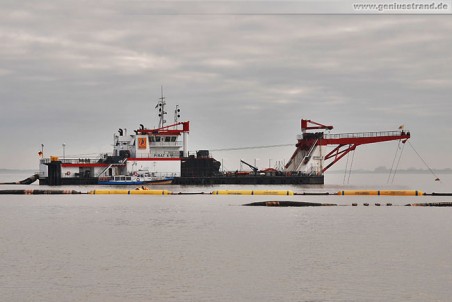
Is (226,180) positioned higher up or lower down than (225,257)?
higher up

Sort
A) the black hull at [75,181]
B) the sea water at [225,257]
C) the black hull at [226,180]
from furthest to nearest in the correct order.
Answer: the black hull at [226,180] → the black hull at [75,181] → the sea water at [225,257]

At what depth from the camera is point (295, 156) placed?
335 ft

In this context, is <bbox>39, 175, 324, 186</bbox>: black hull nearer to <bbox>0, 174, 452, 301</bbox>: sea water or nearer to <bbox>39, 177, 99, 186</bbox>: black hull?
<bbox>39, 177, 99, 186</bbox>: black hull

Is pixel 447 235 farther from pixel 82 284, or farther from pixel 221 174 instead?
pixel 221 174

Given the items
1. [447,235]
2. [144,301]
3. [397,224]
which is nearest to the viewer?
[144,301]

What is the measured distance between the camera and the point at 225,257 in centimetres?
2995

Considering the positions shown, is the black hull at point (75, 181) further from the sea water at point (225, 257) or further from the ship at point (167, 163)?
the sea water at point (225, 257)

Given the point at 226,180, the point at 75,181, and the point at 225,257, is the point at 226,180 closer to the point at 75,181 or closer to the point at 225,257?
the point at 75,181

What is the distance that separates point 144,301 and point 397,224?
28984mm

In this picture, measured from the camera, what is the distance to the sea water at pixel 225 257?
22.5 metres

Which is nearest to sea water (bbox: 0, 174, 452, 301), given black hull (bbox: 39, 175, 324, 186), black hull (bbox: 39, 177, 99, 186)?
black hull (bbox: 39, 177, 99, 186)

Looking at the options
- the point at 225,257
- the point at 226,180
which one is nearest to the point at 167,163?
the point at 226,180

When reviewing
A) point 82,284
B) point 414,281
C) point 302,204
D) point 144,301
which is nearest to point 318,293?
point 414,281

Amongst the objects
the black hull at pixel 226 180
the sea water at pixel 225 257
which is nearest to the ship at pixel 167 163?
the black hull at pixel 226 180
